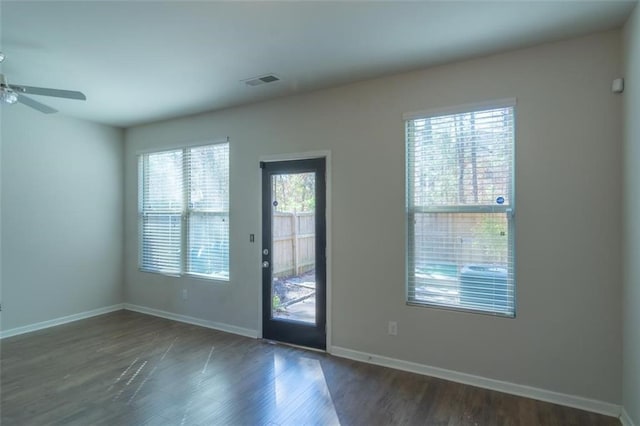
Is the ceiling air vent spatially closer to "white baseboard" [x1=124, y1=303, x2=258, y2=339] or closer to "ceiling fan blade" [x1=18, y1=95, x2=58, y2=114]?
"ceiling fan blade" [x1=18, y1=95, x2=58, y2=114]

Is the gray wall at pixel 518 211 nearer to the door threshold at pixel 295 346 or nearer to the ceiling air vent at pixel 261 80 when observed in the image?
the door threshold at pixel 295 346

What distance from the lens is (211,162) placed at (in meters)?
4.58

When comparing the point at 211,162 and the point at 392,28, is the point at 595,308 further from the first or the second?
the point at 211,162

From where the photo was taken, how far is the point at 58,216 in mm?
4672

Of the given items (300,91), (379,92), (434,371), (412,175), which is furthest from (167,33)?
(434,371)

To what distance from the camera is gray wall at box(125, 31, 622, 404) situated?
8.37 ft

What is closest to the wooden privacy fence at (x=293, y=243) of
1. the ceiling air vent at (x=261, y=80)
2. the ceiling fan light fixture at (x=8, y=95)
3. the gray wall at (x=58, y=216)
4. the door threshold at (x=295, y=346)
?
the door threshold at (x=295, y=346)

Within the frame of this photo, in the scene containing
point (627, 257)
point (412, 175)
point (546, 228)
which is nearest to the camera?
point (627, 257)

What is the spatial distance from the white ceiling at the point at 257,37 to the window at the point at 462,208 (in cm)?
62

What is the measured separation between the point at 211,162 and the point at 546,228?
3.84m

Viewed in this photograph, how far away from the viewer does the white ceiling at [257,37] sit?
7.36ft

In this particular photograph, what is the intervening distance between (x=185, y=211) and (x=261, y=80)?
2295 millimetres

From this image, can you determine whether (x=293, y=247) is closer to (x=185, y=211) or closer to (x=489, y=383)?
(x=185, y=211)

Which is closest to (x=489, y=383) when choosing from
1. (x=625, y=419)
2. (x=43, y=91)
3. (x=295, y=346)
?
(x=625, y=419)
